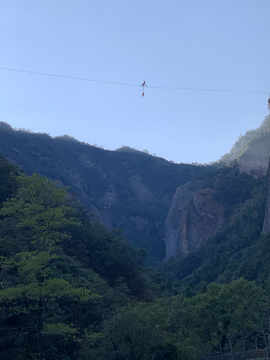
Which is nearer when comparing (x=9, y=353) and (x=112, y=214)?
(x=9, y=353)

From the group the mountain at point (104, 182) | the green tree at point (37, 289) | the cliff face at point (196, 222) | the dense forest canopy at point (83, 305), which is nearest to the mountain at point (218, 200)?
the cliff face at point (196, 222)

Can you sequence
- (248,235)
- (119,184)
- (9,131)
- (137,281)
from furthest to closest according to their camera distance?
(119,184)
(9,131)
(248,235)
(137,281)

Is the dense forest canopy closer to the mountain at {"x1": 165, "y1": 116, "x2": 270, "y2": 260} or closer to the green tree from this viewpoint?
the green tree

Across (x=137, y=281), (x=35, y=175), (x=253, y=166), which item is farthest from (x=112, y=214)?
(x=35, y=175)

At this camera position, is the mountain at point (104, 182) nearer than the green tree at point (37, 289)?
No

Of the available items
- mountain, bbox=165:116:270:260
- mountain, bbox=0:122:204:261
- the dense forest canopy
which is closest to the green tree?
the dense forest canopy

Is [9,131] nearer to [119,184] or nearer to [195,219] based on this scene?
[119,184]

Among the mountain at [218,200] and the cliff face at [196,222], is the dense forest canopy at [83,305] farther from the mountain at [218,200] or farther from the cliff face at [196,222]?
the mountain at [218,200]

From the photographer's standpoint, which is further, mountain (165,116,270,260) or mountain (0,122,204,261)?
mountain (0,122,204,261)
